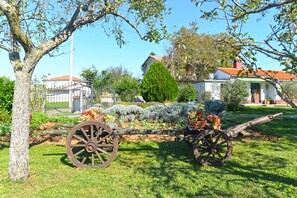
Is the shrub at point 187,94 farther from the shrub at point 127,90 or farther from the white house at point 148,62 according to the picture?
the white house at point 148,62

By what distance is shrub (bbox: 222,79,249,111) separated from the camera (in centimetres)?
1738

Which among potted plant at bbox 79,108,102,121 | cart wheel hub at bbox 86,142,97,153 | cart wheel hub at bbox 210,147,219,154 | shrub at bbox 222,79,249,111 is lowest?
cart wheel hub at bbox 210,147,219,154

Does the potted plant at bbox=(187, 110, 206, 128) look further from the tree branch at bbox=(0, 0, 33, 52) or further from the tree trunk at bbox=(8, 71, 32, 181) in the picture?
the tree branch at bbox=(0, 0, 33, 52)

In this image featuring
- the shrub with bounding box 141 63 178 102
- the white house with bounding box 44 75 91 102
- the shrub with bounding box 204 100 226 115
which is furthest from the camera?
the shrub with bounding box 141 63 178 102

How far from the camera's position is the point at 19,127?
13.2 ft

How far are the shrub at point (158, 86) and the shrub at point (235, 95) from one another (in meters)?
4.21

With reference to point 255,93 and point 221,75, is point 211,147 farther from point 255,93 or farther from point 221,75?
point 221,75

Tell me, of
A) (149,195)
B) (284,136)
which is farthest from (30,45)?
(284,136)

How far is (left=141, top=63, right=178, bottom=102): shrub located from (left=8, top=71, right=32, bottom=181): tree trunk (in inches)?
509

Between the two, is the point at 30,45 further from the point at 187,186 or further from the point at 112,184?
the point at 187,186

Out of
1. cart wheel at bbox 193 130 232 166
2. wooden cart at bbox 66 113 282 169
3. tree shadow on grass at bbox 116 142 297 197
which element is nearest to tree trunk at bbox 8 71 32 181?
wooden cart at bbox 66 113 282 169

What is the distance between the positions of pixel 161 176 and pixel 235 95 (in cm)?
1465

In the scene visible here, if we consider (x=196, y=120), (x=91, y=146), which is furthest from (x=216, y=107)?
(x=91, y=146)

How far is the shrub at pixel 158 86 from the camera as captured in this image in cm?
1673
